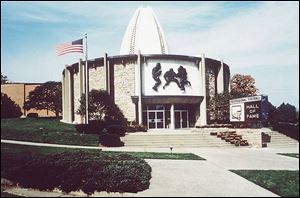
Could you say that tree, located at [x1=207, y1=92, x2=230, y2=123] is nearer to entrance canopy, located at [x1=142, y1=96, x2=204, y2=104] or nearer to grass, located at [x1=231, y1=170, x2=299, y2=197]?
entrance canopy, located at [x1=142, y1=96, x2=204, y2=104]

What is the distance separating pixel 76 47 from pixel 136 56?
18.2 m

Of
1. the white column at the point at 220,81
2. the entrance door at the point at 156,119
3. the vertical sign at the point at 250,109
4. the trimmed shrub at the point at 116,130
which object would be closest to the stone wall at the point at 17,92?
the trimmed shrub at the point at 116,130

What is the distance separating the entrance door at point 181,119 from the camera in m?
46.0

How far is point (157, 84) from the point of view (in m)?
43.0

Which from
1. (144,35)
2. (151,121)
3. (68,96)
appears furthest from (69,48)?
(144,35)

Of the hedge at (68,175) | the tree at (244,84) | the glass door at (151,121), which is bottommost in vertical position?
the hedge at (68,175)

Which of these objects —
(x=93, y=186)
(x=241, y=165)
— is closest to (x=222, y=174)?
(x=241, y=165)

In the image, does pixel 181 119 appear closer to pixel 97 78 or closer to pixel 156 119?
pixel 156 119

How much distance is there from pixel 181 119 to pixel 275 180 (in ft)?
112

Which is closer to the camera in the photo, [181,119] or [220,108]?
[220,108]

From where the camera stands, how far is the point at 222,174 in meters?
14.4

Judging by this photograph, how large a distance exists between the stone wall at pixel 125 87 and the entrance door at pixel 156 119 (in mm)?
2802

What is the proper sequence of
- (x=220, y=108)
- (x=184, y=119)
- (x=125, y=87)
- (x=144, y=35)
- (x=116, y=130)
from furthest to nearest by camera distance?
(x=144, y=35) → (x=184, y=119) → (x=220, y=108) → (x=125, y=87) → (x=116, y=130)

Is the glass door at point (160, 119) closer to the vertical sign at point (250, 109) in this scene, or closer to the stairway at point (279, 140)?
the vertical sign at point (250, 109)
